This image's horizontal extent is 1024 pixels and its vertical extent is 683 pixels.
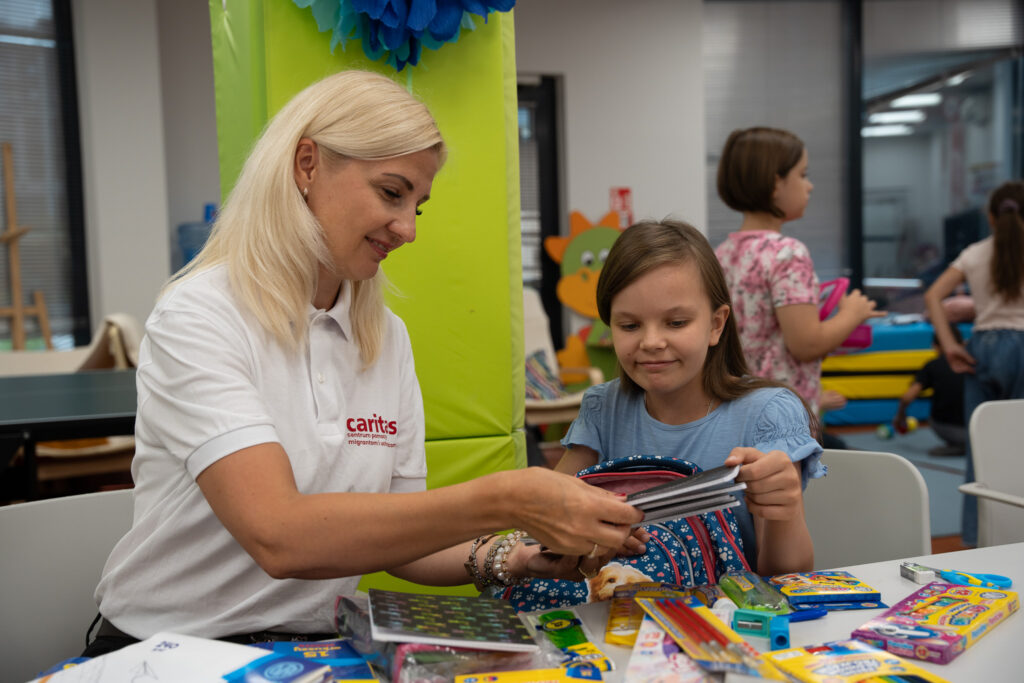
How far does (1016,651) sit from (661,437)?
733mm

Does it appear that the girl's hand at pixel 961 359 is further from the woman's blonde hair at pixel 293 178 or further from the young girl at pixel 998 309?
the woman's blonde hair at pixel 293 178

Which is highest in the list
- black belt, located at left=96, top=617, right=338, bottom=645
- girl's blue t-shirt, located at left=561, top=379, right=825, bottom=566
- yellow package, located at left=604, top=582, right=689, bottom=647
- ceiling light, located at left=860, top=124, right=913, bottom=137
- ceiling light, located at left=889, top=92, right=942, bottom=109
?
ceiling light, located at left=889, top=92, right=942, bottom=109

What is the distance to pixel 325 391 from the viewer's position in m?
1.35

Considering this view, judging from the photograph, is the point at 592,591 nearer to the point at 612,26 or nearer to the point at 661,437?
→ the point at 661,437

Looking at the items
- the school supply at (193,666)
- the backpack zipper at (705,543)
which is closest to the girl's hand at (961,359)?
the backpack zipper at (705,543)

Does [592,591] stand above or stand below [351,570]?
below

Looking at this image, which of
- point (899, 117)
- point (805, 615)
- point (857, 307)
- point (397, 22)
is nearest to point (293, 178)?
point (397, 22)

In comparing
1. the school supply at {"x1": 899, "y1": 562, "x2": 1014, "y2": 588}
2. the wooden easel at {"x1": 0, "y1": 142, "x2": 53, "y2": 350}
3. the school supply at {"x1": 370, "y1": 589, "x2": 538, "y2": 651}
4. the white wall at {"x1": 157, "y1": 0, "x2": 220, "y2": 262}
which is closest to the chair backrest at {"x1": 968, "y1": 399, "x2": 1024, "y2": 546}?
the school supply at {"x1": 899, "y1": 562, "x2": 1014, "y2": 588}

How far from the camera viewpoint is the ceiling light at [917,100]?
735 centimetres

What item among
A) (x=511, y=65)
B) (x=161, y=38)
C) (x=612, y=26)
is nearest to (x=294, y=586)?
(x=511, y=65)

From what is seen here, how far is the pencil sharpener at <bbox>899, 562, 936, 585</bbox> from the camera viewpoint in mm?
1304

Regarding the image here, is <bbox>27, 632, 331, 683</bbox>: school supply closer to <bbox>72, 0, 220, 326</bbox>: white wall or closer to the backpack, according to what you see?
the backpack

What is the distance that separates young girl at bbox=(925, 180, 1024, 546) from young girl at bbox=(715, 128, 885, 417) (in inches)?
59.3

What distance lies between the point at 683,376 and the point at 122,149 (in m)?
4.81
